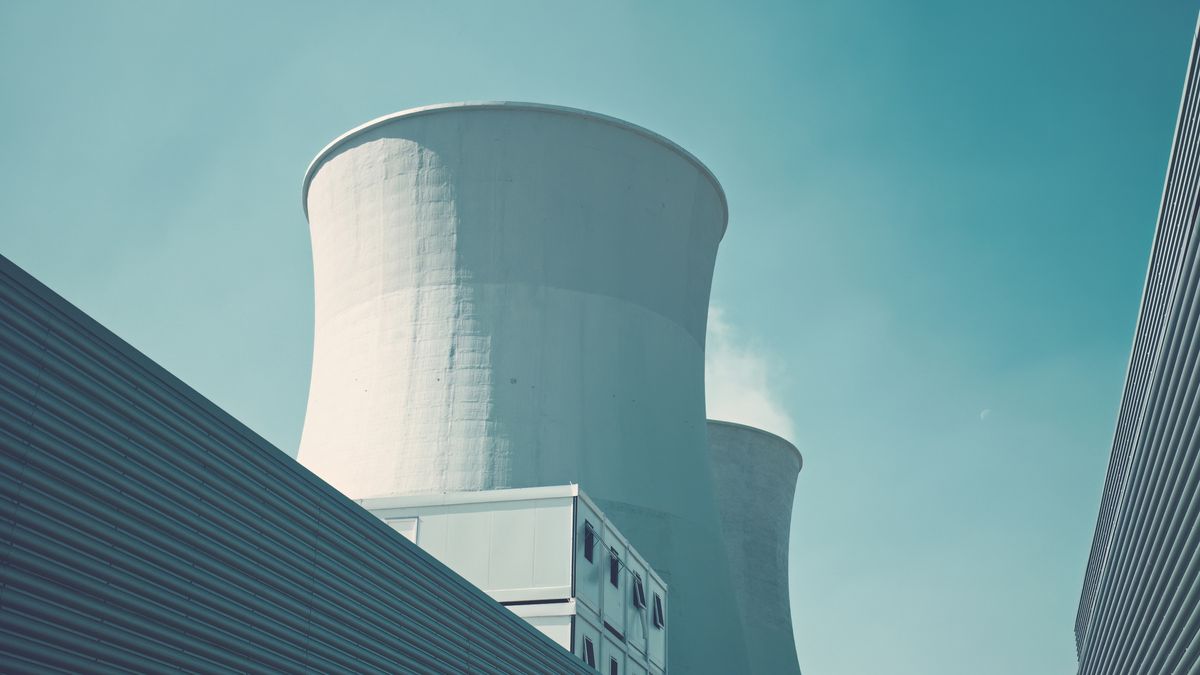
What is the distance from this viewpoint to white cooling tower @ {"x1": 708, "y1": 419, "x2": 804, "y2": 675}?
24062 mm

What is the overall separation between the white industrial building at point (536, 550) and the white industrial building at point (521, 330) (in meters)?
2.67

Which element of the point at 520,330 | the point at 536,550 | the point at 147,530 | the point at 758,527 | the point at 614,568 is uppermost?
the point at 758,527

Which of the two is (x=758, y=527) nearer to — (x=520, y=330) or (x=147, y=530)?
(x=520, y=330)

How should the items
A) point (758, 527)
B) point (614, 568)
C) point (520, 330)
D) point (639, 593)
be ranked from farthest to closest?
point (758, 527) < point (520, 330) < point (639, 593) < point (614, 568)

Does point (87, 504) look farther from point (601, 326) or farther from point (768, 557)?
point (768, 557)

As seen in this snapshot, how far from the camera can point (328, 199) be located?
15430 mm

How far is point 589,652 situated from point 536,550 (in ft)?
3.33

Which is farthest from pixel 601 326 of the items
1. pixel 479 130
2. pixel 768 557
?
pixel 768 557

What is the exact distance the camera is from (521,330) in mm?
14086

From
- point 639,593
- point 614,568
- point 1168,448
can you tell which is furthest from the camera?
point 639,593

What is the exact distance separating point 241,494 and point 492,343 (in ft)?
30.5

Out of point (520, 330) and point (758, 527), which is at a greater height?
point (758, 527)

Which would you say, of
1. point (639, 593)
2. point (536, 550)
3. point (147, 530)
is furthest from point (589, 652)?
point (147, 530)

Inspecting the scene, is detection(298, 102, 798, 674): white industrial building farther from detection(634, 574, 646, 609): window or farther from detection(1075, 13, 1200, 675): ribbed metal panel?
detection(1075, 13, 1200, 675): ribbed metal panel
